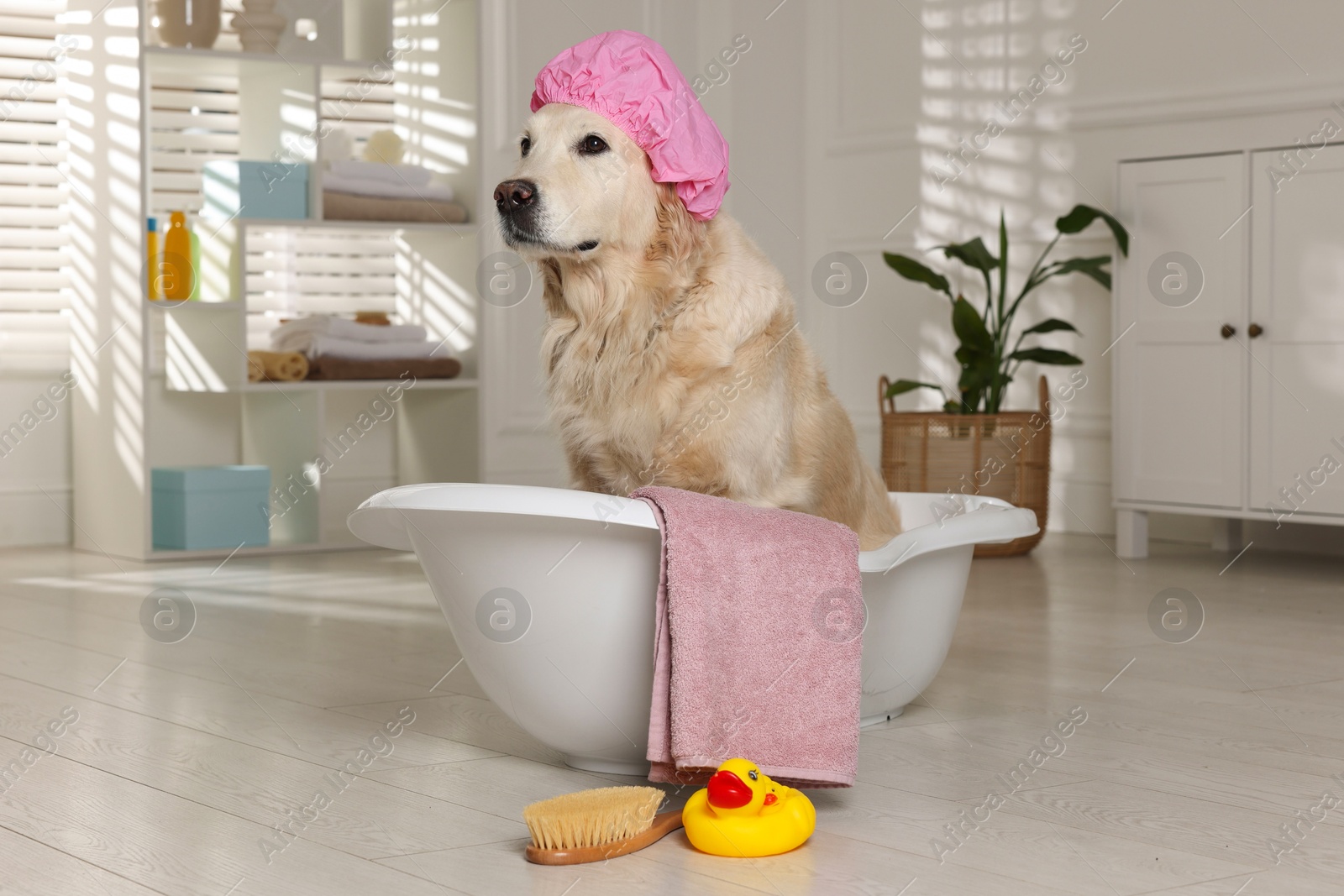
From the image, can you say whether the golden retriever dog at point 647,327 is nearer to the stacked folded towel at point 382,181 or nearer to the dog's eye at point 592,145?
the dog's eye at point 592,145

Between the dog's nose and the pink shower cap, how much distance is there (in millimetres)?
151

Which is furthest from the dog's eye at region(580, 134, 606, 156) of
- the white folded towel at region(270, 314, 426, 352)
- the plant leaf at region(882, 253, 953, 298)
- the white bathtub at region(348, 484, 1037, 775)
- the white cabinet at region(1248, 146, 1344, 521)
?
the plant leaf at region(882, 253, 953, 298)

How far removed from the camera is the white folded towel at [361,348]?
475 centimetres

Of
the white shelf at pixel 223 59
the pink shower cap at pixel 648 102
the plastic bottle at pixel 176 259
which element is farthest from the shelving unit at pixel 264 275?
the pink shower cap at pixel 648 102

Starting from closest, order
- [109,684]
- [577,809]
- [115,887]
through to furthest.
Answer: [115,887] < [577,809] < [109,684]

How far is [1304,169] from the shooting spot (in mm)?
4086

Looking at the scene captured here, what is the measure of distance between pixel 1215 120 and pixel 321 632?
3390 mm

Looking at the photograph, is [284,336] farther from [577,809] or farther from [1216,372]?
[577,809]

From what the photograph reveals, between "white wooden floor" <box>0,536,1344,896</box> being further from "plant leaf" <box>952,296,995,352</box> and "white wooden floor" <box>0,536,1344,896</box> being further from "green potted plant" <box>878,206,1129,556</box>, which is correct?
"plant leaf" <box>952,296,995,352</box>

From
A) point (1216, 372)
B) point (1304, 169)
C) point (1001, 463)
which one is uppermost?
point (1304, 169)

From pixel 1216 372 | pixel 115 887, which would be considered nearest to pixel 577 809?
pixel 115 887

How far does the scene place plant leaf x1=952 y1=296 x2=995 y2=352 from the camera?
185 inches

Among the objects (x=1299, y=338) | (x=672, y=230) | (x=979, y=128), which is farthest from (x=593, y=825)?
(x=979, y=128)

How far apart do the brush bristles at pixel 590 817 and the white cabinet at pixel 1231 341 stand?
2909mm
